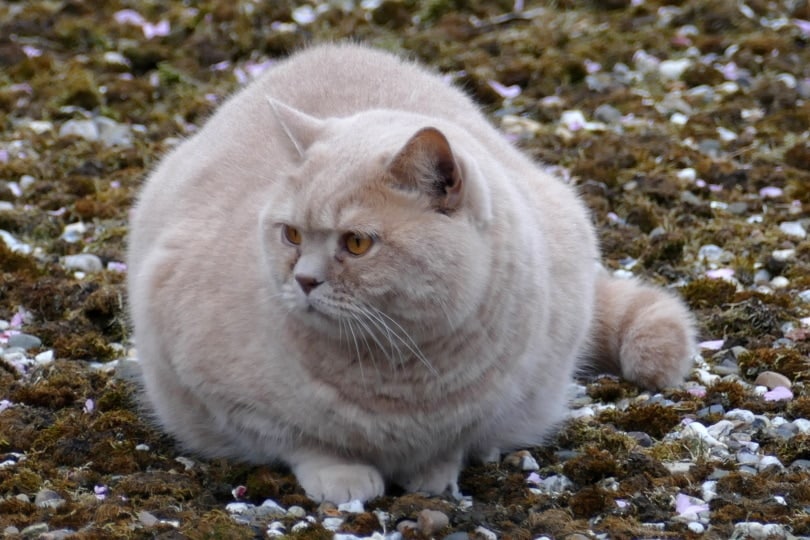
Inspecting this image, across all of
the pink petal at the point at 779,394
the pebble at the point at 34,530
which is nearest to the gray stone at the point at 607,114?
the pink petal at the point at 779,394

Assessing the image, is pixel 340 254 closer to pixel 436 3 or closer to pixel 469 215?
pixel 469 215

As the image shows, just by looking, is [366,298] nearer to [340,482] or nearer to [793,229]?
[340,482]

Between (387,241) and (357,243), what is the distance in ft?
0.32

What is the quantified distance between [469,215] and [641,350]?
1.51 meters

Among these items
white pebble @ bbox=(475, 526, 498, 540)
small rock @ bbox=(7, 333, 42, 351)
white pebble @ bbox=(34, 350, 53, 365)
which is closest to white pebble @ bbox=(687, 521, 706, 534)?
white pebble @ bbox=(475, 526, 498, 540)

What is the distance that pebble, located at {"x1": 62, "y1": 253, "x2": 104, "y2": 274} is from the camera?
6234 mm

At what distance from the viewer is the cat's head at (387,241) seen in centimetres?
381

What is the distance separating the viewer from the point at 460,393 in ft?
13.7

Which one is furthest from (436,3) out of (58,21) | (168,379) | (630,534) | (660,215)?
(630,534)

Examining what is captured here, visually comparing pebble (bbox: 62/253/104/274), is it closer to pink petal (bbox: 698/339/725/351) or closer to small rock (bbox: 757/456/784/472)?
pink petal (bbox: 698/339/725/351)

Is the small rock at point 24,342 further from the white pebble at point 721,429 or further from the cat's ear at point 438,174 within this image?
the white pebble at point 721,429

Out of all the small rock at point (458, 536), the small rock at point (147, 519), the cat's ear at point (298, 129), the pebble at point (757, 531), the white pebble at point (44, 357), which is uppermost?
the cat's ear at point (298, 129)

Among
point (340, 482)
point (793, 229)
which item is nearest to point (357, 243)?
point (340, 482)

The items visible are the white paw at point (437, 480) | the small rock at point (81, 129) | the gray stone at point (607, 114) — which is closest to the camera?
the white paw at point (437, 480)
